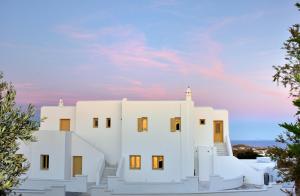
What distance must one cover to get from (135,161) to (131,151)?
68 centimetres

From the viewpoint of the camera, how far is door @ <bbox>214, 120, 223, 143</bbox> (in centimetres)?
3097

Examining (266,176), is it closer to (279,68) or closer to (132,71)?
(132,71)

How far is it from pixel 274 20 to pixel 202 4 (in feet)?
15.5

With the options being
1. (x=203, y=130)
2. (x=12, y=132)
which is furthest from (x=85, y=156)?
(x=12, y=132)

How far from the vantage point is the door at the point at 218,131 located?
102 feet

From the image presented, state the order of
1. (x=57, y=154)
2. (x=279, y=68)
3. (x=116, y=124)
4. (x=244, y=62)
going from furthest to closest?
(x=244, y=62)
(x=116, y=124)
(x=57, y=154)
(x=279, y=68)

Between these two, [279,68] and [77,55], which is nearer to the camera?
[279,68]

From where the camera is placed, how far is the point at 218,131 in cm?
3114

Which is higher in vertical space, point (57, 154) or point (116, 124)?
point (116, 124)

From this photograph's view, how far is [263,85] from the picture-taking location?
100ft

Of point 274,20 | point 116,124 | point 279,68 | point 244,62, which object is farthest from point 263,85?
point 279,68

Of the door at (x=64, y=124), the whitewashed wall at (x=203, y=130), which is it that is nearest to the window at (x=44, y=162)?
the door at (x=64, y=124)

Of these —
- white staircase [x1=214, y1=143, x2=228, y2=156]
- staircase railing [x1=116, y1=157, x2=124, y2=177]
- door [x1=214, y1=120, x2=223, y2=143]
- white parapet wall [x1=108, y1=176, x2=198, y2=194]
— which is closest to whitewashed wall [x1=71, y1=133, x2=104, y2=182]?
staircase railing [x1=116, y1=157, x2=124, y2=177]

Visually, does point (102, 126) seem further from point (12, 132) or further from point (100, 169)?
point (12, 132)
